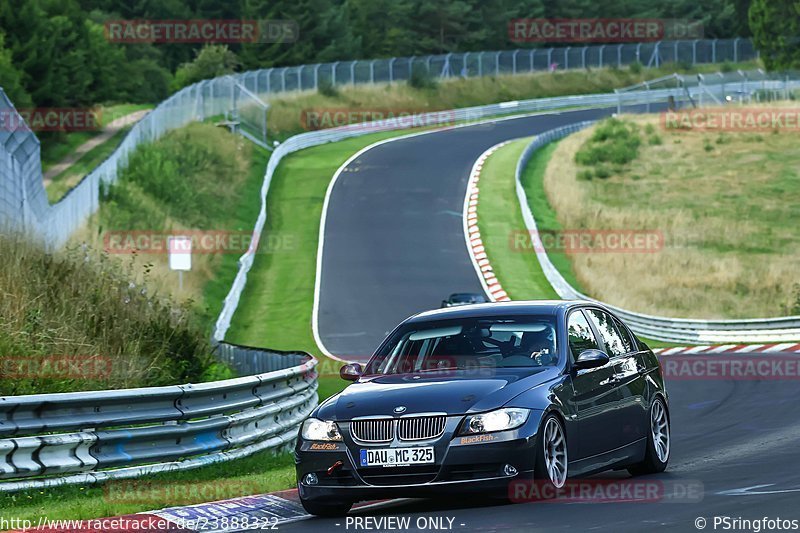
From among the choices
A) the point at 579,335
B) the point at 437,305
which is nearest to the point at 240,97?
the point at 437,305

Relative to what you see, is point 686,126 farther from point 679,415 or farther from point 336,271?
point 679,415

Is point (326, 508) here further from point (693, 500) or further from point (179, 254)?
point (179, 254)

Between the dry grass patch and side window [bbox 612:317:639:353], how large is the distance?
2694cm

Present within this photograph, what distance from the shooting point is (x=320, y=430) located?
33.0 feet

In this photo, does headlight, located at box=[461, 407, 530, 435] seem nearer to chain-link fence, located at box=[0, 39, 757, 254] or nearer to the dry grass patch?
chain-link fence, located at box=[0, 39, 757, 254]

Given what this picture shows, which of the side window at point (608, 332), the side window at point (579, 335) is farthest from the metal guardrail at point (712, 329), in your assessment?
the side window at point (579, 335)

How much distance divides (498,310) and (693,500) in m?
2.32

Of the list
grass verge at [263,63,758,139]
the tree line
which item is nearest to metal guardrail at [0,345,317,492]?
the tree line

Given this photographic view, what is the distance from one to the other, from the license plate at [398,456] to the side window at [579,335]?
186cm

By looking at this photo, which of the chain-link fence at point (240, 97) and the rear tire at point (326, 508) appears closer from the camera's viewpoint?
the rear tire at point (326, 508)

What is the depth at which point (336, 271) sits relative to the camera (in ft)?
142

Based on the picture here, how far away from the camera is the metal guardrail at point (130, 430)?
10.7 m

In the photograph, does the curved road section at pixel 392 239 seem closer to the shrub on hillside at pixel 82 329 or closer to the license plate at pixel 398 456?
the shrub on hillside at pixel 82 329

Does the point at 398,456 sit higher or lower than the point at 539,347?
lower
